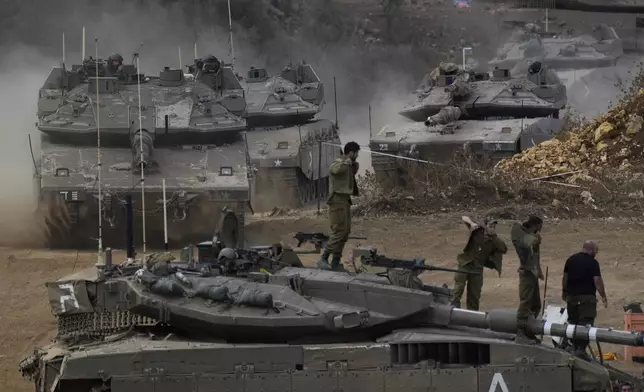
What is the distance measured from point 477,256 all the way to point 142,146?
779 cm

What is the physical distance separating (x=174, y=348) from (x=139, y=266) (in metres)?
1.30

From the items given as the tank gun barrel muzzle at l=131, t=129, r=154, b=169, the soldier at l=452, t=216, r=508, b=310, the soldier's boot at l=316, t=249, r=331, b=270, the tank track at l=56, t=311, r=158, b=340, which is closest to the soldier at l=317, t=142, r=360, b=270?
the soldier's boot at l=316, t=249, r=331, b=270

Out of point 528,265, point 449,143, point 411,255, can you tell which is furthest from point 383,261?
point 449,143

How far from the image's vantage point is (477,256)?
14492 millimetres

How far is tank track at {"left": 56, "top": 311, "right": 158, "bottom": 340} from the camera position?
1177cm

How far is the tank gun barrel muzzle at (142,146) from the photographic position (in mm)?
20703

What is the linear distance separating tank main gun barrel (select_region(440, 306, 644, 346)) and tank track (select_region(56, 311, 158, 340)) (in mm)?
2575

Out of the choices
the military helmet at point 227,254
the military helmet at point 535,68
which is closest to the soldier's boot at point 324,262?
the military helmet at point 227,254

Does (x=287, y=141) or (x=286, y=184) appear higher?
(x=287, y=141)

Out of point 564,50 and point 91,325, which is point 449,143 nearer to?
point 91,325

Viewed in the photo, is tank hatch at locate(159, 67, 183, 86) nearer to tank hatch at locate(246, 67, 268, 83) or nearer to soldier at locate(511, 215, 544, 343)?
tank hatch at locate(246, 67, 268, 83)

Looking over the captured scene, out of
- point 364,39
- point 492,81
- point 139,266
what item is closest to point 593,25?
point 364,39

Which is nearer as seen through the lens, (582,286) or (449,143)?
(582,286)

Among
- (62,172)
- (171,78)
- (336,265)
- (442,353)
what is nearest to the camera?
(442,353)
